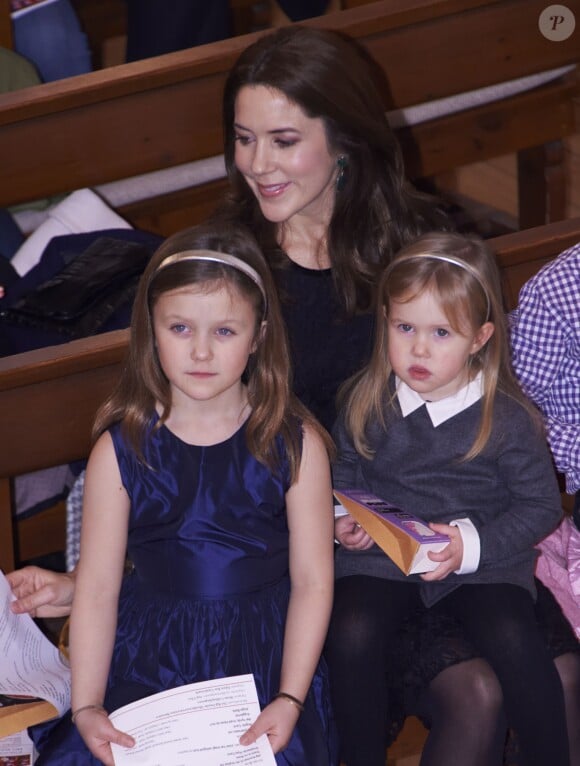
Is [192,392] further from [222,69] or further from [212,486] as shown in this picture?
[222,69]

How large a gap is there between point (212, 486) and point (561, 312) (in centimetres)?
74

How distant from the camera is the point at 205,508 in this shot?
2312mm

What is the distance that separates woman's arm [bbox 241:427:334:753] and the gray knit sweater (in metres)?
0.12

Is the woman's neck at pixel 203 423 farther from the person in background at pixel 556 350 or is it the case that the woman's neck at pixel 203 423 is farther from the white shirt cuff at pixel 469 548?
the person in background at pixel 556 350

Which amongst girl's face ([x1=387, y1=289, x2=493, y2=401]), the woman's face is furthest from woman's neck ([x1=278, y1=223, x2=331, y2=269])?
girl's face ([x1=387, y1=289, x2=493, y2=401])

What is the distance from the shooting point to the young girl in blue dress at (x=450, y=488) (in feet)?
7.32

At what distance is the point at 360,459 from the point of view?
8.01ft

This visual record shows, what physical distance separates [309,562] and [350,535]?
0.14 metres

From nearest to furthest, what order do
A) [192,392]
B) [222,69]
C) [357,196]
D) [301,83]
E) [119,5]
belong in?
[192,392] < [301,83] < [357,196] < [222,69] < [119,5]

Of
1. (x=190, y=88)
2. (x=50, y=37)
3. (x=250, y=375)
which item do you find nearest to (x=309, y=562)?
(x=250, y=375)

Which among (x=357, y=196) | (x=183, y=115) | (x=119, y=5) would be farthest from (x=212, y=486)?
(x=119, y=5)

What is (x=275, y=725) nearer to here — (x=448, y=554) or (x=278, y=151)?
(x=448, y=554)

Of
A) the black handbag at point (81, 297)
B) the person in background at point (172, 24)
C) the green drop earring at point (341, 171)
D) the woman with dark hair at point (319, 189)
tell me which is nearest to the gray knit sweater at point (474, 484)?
the woman with dark hair at point (319, 189)

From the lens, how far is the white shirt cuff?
89.2 inches
